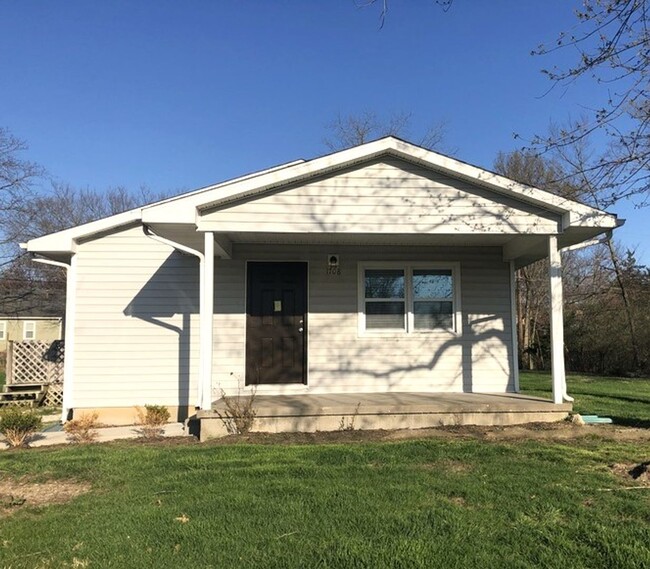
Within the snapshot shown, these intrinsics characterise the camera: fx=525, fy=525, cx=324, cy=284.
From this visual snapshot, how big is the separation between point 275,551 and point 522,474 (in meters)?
2.60

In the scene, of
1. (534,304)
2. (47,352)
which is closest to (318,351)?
(47,352)

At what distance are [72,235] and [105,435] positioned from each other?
3305 millimetres

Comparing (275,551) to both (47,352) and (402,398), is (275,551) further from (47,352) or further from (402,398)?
(47,352)

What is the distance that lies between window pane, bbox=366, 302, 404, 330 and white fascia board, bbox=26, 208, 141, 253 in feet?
13.5

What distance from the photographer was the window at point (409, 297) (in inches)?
346

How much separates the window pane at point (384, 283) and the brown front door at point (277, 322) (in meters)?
1.09

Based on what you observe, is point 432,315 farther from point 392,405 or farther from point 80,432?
point 80,432

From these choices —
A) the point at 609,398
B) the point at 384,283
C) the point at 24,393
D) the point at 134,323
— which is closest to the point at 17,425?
the point at 134,323

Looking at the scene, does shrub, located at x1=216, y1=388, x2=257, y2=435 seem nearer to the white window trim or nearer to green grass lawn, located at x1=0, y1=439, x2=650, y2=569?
green grass lawn, located at x1=0, y1=439, x2=650, y2=569

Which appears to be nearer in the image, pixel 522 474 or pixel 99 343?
pixel 522 474

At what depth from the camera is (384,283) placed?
349 inches

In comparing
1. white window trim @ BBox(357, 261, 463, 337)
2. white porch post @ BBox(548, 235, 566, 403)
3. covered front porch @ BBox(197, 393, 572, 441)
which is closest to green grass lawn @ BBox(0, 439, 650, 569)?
covered front porch @ BBox(197, 393, 572, 441)

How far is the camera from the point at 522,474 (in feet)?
15.6

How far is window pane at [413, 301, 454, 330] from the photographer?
8844mm
